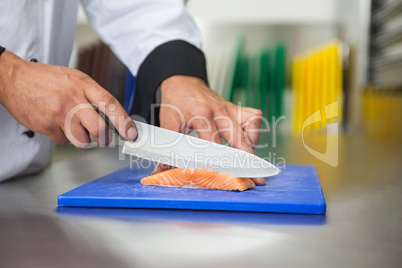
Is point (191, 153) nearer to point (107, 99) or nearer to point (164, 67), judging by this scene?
point (107, 99)

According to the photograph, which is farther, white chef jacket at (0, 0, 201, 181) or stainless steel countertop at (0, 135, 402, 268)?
white chef jacket at (0, 0, 201, 181)

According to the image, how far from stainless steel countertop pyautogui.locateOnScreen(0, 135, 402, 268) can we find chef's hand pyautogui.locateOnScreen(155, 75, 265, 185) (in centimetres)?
25

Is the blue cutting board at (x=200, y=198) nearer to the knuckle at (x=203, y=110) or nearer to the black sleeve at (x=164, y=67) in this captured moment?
the knuckle at (x=203, y=110)

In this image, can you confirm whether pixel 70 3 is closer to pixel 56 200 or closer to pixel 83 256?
pixel 56 200

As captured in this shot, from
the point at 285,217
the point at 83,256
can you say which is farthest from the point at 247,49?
the point at 83,256

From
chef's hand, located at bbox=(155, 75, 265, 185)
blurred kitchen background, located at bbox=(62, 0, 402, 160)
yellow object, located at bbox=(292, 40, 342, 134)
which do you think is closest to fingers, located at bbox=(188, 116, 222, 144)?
chef's hand, located at bbox=(155, 75, 265, 185)

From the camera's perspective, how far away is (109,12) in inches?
57.9

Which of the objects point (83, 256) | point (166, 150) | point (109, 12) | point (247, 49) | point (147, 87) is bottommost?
point (83, 256)

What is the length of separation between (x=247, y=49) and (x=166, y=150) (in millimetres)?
2784

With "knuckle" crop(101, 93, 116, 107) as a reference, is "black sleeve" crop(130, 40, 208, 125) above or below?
above

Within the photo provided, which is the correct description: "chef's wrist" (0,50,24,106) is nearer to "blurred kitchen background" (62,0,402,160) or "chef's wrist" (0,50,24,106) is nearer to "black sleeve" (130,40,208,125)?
"black sleeve" (130,40,208,125)

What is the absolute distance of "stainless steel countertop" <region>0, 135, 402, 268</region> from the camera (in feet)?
1.81

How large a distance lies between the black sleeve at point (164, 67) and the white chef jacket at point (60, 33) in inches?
1.5

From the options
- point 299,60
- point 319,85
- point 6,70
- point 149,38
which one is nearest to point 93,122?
point 6,70
